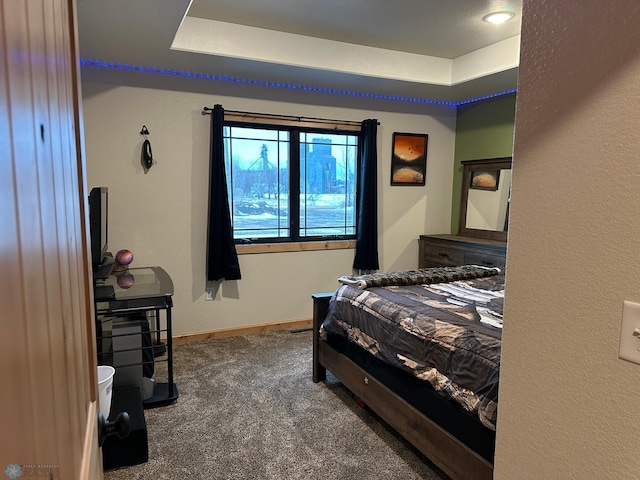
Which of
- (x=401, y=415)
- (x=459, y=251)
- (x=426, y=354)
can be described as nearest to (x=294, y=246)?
(x=459, y=251)

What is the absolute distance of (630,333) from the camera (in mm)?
798

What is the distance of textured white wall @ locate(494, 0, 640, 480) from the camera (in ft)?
2.66

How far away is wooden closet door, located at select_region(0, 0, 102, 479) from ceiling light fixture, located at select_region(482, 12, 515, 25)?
3033mm

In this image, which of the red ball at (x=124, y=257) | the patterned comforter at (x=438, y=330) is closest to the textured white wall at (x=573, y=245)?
the patterned comforter at (x=438, y=330)

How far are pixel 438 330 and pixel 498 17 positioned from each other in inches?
92.0

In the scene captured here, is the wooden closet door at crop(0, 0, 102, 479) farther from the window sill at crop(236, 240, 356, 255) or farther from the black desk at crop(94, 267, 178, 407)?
the window sill at crop(236, 240, 356, 255)

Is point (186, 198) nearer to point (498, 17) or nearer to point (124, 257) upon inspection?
point (124, 257)

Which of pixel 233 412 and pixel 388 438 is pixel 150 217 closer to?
pixel 233 412

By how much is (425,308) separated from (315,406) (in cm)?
103

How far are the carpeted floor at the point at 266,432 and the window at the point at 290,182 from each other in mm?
1394

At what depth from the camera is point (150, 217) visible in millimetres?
3699

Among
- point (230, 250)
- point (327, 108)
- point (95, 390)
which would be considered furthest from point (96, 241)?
point (327, 108)

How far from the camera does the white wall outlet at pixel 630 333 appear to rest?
0.79 meters

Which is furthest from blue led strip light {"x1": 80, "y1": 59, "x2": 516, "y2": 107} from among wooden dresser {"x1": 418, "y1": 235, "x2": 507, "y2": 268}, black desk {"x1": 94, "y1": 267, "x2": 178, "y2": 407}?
black desk {"x1": 94, "y1": 267, "x2": 178, "y2": 407}
